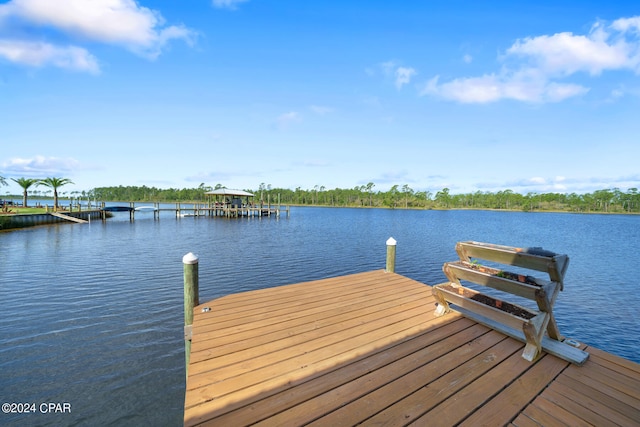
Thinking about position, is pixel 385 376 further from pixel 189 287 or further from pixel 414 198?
pixel 414 198

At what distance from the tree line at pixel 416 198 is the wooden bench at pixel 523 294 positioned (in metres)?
104

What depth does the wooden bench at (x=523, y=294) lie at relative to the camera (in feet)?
10.1

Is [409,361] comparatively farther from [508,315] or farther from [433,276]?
[433,276]

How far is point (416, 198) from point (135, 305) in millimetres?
113416

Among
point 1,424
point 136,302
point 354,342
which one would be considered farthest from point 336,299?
point 136,302

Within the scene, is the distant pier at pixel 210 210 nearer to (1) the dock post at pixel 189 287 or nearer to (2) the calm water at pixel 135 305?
(2) the calm water at pixel 135 305

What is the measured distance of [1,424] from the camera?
13.0 feet

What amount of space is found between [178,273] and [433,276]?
34.2 ft

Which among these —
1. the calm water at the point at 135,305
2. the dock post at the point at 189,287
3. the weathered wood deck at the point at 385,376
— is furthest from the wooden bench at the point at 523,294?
the calm water at the point at 135,305

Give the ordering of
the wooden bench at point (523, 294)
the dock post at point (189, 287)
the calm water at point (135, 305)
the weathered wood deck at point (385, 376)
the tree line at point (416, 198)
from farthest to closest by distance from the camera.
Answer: the tree line at point (416, 198)
the calm water at point (135, 305)
the dock post at point (189, 287)
the wooden bench at point (523, 294)
the weathered wood deck at point (385, 376)

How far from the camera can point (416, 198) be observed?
113m

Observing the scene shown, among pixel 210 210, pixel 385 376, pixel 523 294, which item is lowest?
pixel 385 376

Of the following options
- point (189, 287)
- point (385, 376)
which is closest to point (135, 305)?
point (189, 287)

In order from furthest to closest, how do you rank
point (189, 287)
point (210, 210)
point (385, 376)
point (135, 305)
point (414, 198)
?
point (414, 198)
point (210, 210)
point (135, 305)
point (189, 287)
point (385, 376)
